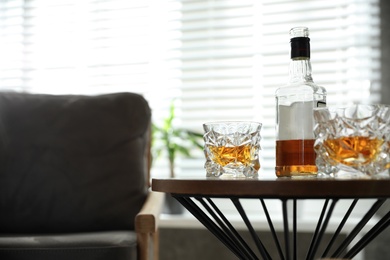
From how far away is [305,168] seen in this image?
3.74ft

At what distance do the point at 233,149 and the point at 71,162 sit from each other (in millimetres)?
1047

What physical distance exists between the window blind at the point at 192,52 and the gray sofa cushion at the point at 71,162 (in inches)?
29.0

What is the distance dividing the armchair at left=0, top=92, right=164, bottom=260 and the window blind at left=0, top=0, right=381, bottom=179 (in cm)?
73

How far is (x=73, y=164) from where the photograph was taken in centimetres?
206

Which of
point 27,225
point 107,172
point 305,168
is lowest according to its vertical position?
point 27,225

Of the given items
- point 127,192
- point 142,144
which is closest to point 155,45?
point 142,144

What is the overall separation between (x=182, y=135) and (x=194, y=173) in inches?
8.0

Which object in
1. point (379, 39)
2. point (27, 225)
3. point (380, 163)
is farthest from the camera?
point (379, 39)

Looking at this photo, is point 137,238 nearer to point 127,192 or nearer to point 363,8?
point 127,192

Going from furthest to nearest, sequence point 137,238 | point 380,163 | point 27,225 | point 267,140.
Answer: point 267,140, point 27,225, point 137,238, point 380,163

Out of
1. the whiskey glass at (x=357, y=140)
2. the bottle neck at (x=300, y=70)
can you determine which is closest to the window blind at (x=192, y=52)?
the bottle neck at (x=300, y=70)

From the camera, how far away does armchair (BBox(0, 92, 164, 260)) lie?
6.61 ft

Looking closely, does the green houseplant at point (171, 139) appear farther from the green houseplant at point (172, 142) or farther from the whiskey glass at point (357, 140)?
the whiskey glass at point (357, 140)

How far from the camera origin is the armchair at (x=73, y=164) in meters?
2.02
